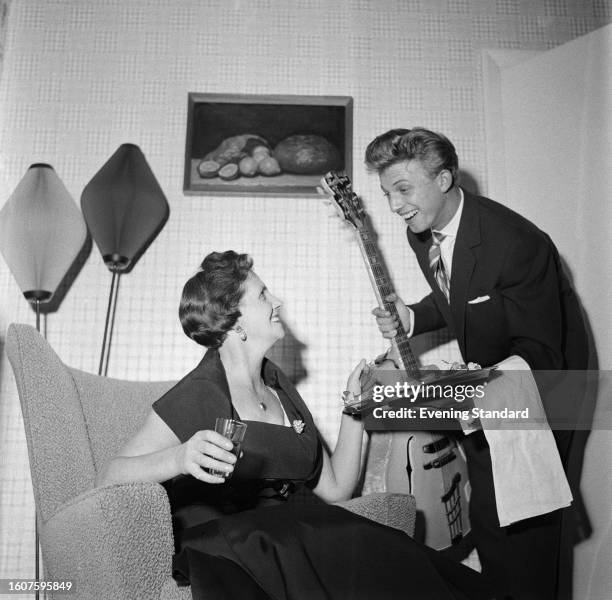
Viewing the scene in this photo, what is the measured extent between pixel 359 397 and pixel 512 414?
38 cm

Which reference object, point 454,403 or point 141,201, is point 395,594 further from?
point 141,201

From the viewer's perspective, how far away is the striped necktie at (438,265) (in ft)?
5.92

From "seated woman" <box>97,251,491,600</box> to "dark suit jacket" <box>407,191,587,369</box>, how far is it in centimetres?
38

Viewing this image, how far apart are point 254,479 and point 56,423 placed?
415 mm

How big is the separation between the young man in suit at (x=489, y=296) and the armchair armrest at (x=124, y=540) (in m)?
0.90

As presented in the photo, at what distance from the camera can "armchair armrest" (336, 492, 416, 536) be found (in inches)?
51.8

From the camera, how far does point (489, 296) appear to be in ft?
5.46

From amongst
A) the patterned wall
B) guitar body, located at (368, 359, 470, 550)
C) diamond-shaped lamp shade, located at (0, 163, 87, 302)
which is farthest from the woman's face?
diamond-shaped lamp shade, located at (0, 163, 87, 302)

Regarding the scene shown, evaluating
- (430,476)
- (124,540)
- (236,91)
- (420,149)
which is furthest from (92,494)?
(236,91)

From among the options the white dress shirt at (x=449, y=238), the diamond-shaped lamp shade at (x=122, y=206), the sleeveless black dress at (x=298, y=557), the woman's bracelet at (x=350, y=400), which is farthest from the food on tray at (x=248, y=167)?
the sleeveless black dress at (x=298, y=557)

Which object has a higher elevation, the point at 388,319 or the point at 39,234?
the point at 39,234

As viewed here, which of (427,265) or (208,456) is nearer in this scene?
(208,456)

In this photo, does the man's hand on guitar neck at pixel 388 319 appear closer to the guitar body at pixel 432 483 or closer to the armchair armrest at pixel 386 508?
the guitar body at pixel 432 483

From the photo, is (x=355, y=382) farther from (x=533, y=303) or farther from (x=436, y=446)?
(x=533, y=303)
